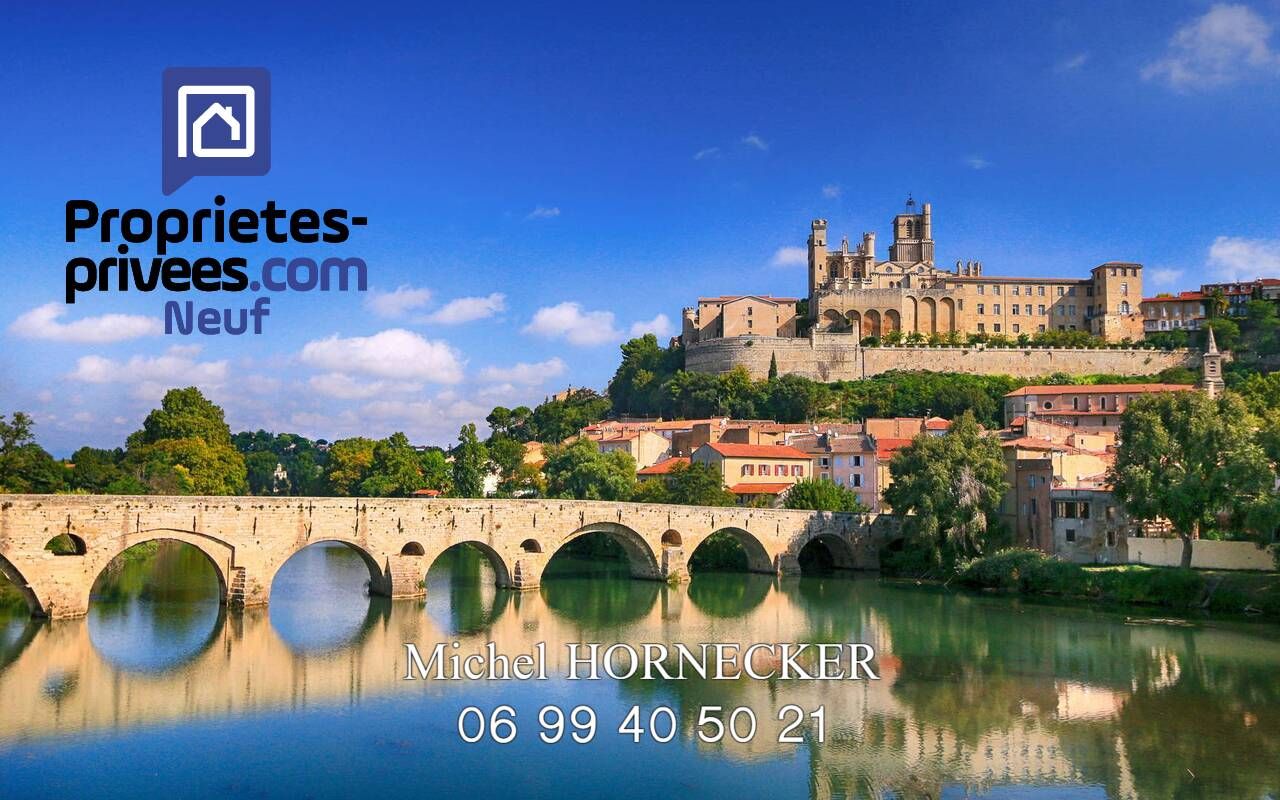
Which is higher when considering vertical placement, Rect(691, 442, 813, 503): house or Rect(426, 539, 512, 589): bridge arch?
Rect(691, 442, 813, 503): house

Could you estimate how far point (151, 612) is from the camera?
3145cm

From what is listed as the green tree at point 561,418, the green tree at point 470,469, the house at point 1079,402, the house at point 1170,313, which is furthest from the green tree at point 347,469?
the house at point 1170,313

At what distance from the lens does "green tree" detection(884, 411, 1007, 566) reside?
139 ft

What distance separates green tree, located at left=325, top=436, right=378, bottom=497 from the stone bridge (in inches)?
1332

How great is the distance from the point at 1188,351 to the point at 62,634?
79.7 meters

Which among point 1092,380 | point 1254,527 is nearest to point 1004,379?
point 1092,380

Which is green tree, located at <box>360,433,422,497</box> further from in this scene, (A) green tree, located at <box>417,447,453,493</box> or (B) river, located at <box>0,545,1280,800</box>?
(B) river, located at <box>0,545,1280,800</box>

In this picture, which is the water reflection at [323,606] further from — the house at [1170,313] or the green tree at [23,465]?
the house at [1170,313]

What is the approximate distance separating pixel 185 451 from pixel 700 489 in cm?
2927

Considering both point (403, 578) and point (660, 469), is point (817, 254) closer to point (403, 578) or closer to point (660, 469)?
point (660, 469)

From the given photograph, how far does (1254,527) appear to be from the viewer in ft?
106

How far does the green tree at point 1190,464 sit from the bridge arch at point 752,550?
46.9 feet

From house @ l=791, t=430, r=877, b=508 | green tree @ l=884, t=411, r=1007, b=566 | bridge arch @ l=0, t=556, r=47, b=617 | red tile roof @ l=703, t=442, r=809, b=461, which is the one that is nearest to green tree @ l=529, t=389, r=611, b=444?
red tile roof @ l=703, t=442, r=809, b=461

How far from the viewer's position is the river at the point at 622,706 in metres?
17.0
